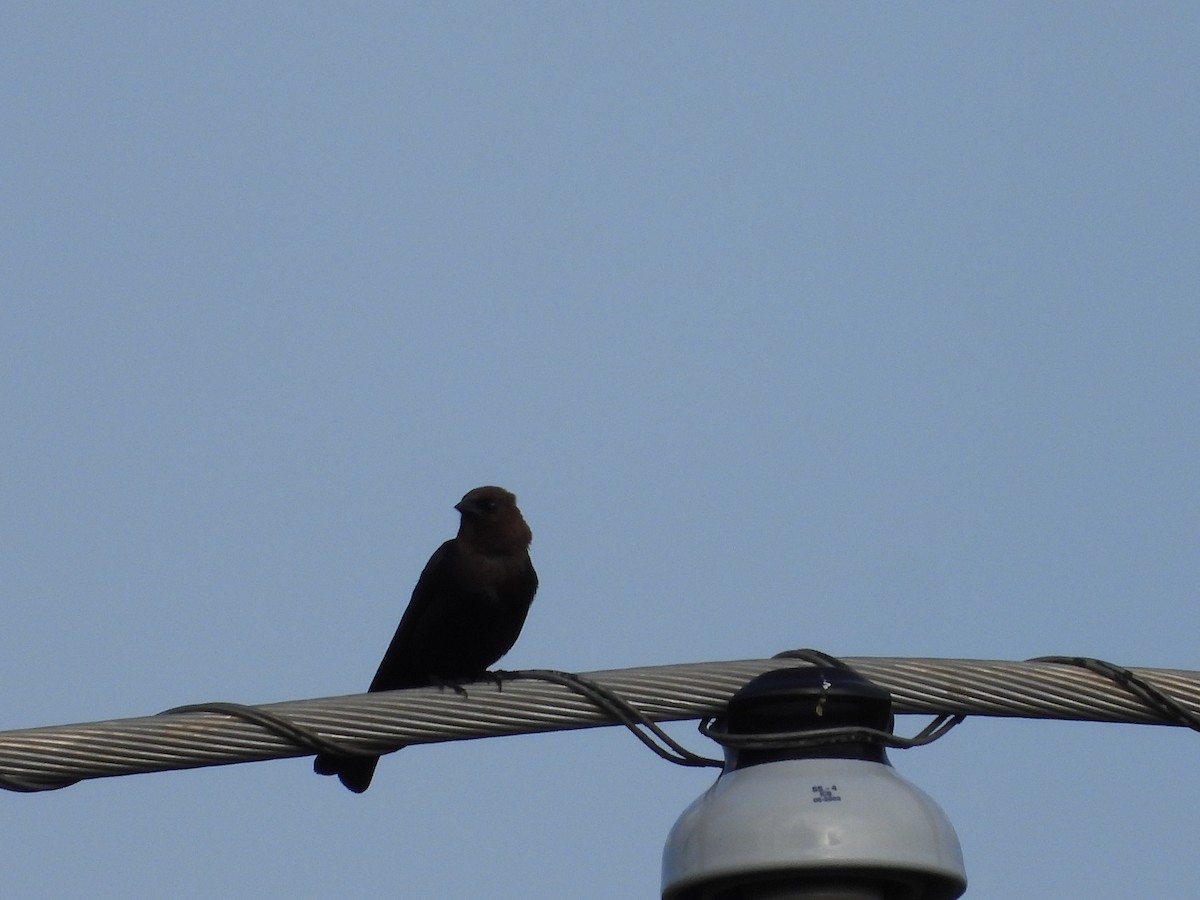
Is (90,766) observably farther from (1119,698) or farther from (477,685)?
(1119,698)

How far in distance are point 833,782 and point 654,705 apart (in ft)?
3.19

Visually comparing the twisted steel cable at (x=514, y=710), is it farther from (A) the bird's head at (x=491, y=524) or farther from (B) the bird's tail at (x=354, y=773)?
(A) the bird's head at (x=491, y=524)

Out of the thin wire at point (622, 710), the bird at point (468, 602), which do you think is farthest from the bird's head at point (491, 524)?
the thin wire at point (622, 710)

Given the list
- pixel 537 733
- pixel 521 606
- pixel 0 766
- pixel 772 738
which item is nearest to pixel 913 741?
pixel 772 738

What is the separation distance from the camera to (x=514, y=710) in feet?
12.9

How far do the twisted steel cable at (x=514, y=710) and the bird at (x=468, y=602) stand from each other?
3.57 metres

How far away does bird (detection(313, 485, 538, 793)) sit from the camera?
302 inches

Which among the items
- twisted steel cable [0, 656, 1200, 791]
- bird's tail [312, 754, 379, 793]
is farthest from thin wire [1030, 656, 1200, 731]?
bird's tail [312, 754, 379, 793]

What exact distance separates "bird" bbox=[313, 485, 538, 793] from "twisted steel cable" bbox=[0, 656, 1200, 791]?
3.57 meters

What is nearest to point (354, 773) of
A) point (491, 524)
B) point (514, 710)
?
point (491, 524)

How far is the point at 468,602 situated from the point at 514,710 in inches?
146

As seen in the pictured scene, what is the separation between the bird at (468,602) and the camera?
25.2ft

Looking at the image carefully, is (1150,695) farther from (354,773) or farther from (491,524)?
(491,524)

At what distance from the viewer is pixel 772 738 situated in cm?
307
